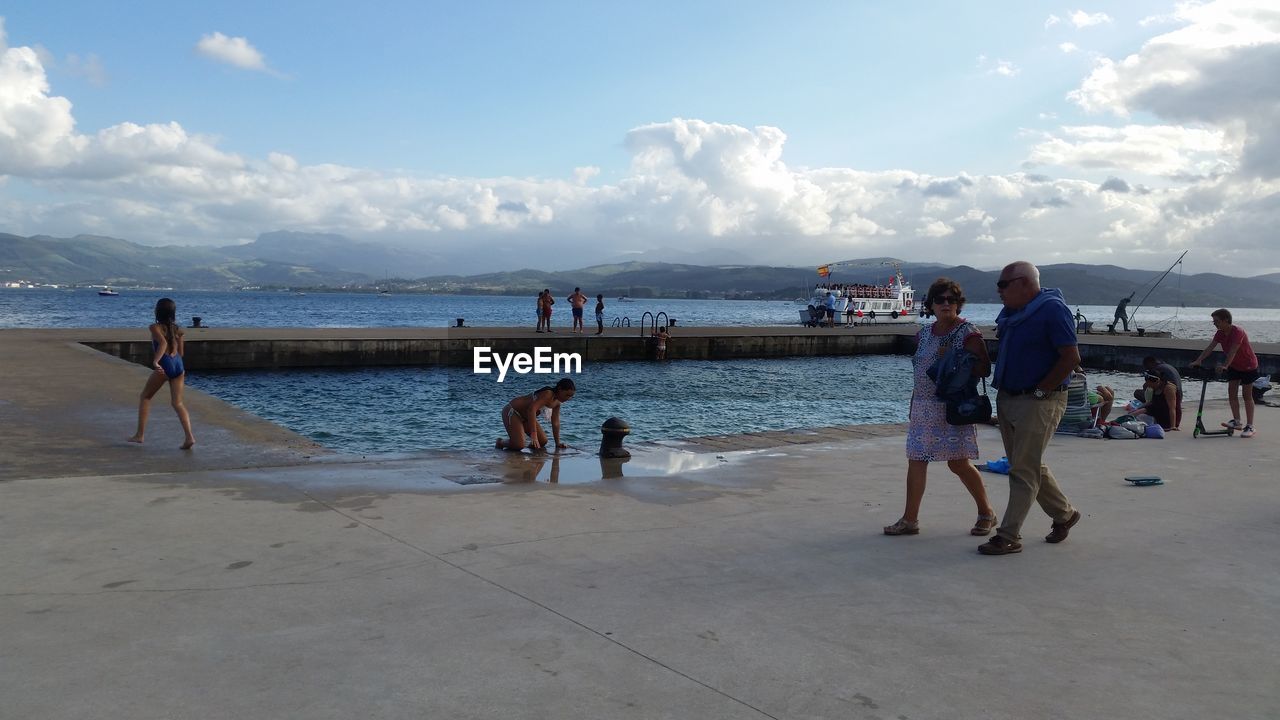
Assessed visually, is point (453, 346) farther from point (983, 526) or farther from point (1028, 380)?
point (1028, 380)

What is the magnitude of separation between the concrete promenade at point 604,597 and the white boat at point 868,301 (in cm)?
6285

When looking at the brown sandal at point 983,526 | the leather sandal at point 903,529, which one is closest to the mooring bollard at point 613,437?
the leather sandal at point 903,529

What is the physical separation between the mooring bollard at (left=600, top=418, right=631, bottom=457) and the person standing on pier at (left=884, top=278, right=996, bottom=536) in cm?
401

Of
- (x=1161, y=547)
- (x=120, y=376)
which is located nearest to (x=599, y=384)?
(x=120, y=376)

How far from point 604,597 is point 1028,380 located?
9.77 feet

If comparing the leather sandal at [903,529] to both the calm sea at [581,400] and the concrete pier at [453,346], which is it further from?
the concrete pier at [453,346]

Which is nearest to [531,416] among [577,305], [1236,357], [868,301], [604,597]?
[604,597]

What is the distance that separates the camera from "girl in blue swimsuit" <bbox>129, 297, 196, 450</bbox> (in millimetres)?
9391

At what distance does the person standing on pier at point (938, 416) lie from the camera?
19.4ft

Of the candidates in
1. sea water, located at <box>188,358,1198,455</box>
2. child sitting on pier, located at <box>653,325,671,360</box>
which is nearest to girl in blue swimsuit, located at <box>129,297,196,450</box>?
sea water, located at <box>188,358,1198,455</box>

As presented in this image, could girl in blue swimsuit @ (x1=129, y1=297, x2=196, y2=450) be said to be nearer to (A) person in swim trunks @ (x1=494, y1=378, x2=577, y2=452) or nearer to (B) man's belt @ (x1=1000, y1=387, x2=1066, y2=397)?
(A) person in swim trunks @ (x1=494, y1=378, x2=577, y2=452)

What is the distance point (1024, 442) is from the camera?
5.65 metres

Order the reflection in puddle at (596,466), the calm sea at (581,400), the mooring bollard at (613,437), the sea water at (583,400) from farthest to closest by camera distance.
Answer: the calm sea at (581,400), the sea water at (583,400), the mooring bollard at (613,437), the reflection in puddle at (596,466)

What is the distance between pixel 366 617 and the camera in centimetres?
425
